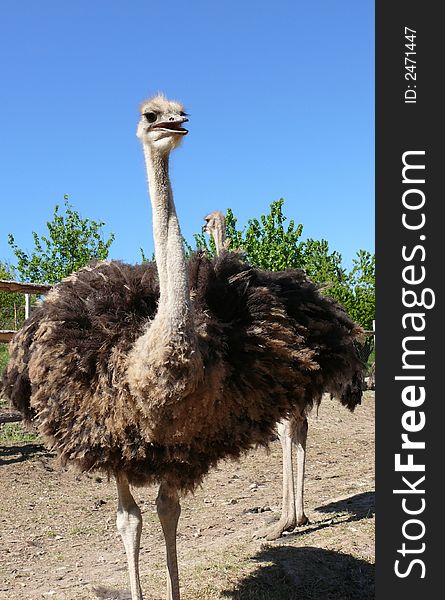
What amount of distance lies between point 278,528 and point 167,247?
127 inches

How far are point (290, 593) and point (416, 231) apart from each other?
8.18 ft

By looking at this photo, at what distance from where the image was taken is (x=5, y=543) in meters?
6.24

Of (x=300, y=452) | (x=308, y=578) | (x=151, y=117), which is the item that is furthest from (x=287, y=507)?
(x=151, y=117)

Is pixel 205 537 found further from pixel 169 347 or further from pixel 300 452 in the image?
pixel 169 347

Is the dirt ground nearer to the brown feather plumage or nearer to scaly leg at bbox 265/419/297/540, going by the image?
scaly leg at bbox 265/419/297/540

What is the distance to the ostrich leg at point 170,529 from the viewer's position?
4.40 m

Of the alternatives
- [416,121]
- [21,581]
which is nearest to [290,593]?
[21,581]

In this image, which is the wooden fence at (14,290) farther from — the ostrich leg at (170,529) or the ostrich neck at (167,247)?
the ostrich neck at (167,247)

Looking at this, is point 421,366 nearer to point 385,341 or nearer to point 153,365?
point 385,341

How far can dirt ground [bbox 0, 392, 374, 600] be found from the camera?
4.97 metres

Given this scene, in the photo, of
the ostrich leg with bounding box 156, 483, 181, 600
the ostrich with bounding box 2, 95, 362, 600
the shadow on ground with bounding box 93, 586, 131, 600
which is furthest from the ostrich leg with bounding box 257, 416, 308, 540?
the ostrich with bounding box 2, 95, 362, 600

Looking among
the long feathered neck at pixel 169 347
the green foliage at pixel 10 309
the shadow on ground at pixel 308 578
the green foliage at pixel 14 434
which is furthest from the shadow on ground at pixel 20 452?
the green foliage at pixel 10 309

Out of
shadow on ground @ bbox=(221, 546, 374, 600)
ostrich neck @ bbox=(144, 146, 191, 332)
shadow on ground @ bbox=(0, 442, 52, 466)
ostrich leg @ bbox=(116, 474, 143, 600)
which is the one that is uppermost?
ostrich neck @ bbox=(144, 146, 191, 332)

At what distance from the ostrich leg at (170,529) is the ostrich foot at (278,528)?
1695 mm
